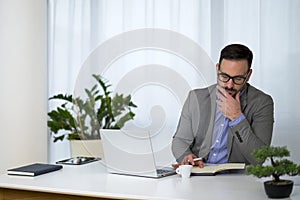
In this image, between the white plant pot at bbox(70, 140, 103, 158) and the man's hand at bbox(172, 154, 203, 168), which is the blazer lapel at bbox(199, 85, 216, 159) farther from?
the white plant pot at bbox(70, 140, 103, 158)

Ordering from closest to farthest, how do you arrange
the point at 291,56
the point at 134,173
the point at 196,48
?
the point at 134,173 → the point at 291,56 → the point at 196,48

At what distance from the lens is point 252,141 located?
2455 mm

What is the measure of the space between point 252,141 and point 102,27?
1868 mm

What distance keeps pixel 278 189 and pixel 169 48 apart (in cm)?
195

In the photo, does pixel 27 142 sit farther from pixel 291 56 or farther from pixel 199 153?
pixel 291 56

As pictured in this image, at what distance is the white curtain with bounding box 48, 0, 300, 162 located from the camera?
10.6 feet

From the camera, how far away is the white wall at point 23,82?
3.69 m

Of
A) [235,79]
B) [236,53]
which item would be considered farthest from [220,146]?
[236,53]

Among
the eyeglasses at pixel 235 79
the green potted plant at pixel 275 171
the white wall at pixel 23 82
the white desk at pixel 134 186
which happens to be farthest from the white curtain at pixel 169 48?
the green potted plant at pixel 275 171

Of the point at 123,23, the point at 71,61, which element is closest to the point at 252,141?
the point at 123,23

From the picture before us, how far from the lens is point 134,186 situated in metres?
2.05

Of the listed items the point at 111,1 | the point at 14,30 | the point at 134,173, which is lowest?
the point at 134,173

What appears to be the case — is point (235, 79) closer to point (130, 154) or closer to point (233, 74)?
point (233, 74)

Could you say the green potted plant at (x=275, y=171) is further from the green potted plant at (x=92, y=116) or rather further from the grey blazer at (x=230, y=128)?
the green potted plant at (x=92, y=116)
